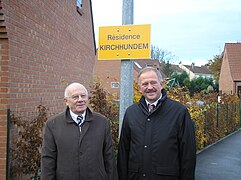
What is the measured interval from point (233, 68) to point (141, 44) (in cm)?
3150

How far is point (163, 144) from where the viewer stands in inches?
112

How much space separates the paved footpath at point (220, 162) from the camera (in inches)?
260

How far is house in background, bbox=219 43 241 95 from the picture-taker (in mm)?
31641

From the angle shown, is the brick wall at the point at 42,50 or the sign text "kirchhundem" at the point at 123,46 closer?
the sign text "kirchhundem" at the point at 123,46

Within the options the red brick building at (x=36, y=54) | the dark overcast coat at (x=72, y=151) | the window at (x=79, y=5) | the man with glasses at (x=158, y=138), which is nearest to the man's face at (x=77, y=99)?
the dark overcast coat at (x=72, y=151)

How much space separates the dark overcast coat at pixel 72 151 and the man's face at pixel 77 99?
0.10 metres

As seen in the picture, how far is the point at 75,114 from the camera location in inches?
118

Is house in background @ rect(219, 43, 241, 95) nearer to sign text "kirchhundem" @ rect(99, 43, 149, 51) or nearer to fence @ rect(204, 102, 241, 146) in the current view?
fence @ rect(204, 102, 241, 146)

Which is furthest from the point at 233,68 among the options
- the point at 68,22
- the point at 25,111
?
the point at 25,111

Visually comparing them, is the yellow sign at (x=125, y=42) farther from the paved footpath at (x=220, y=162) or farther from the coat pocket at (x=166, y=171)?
the paved footpath at (x=220, y=162)

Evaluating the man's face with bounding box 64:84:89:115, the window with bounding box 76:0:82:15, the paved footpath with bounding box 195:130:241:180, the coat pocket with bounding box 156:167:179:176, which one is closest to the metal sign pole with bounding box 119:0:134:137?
the man's face with bounding box 64:84:89:115

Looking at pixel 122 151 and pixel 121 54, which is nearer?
pixel 122 151

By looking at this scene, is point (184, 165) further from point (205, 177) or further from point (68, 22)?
point (68, 22)

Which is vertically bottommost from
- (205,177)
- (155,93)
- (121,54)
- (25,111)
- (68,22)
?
(205,177)
